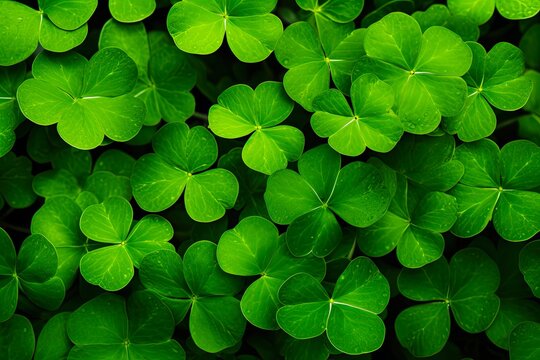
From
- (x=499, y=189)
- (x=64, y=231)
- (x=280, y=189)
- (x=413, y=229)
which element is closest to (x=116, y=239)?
(x=64, y=231)

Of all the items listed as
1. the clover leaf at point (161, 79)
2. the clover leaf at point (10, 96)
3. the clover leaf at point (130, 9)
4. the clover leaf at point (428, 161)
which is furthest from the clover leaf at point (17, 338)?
the clover leaf at point (428, 161)

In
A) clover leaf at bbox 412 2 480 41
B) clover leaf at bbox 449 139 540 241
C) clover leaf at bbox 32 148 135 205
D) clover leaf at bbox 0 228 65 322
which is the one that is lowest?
clover leaf at bbox 0 228 65 322

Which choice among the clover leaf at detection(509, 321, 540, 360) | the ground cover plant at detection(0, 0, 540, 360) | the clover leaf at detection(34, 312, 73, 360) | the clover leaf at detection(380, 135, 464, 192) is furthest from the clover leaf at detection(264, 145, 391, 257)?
the clover leaf at detection(34, 312, 73, 360)

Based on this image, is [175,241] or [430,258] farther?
[175,241]

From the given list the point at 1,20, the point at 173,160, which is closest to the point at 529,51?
the point at 173,160

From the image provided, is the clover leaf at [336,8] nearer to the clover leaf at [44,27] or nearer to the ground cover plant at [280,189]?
the ground cover plant at [280,189]

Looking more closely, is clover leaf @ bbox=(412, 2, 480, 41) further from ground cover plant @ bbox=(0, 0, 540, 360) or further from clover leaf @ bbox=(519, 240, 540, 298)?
clover leaf @ bbox=(519, 240, 540, 298)

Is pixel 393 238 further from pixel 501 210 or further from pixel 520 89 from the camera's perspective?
pixel 520 89
